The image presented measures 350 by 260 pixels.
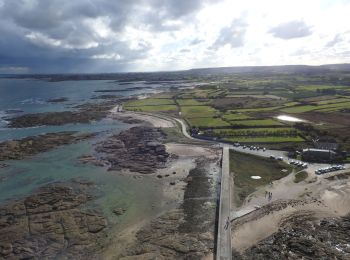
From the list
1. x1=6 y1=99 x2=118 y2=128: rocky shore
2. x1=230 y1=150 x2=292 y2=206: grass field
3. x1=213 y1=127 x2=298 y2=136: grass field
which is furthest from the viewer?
x1=6 y1=99 x2=118 y2=128: rocky shore

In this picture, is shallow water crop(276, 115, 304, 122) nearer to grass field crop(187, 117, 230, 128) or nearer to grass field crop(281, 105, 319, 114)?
grass field crop(281, 105, 319, 114)

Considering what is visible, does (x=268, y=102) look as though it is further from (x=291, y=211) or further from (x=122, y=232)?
(x=122, y=232)

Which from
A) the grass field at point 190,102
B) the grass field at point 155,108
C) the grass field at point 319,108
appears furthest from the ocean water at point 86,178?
the grass field at point 319,108

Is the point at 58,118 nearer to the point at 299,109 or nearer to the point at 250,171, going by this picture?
the point at 250,171

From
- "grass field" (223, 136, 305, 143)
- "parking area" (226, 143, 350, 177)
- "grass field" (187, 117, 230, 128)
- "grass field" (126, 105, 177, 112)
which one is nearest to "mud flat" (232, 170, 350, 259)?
"parking area" (226, 143, 350, 177)

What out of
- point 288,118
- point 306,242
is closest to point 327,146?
point 288,118

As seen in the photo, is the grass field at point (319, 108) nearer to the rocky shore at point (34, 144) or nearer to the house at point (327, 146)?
the house at point (327, 146)
